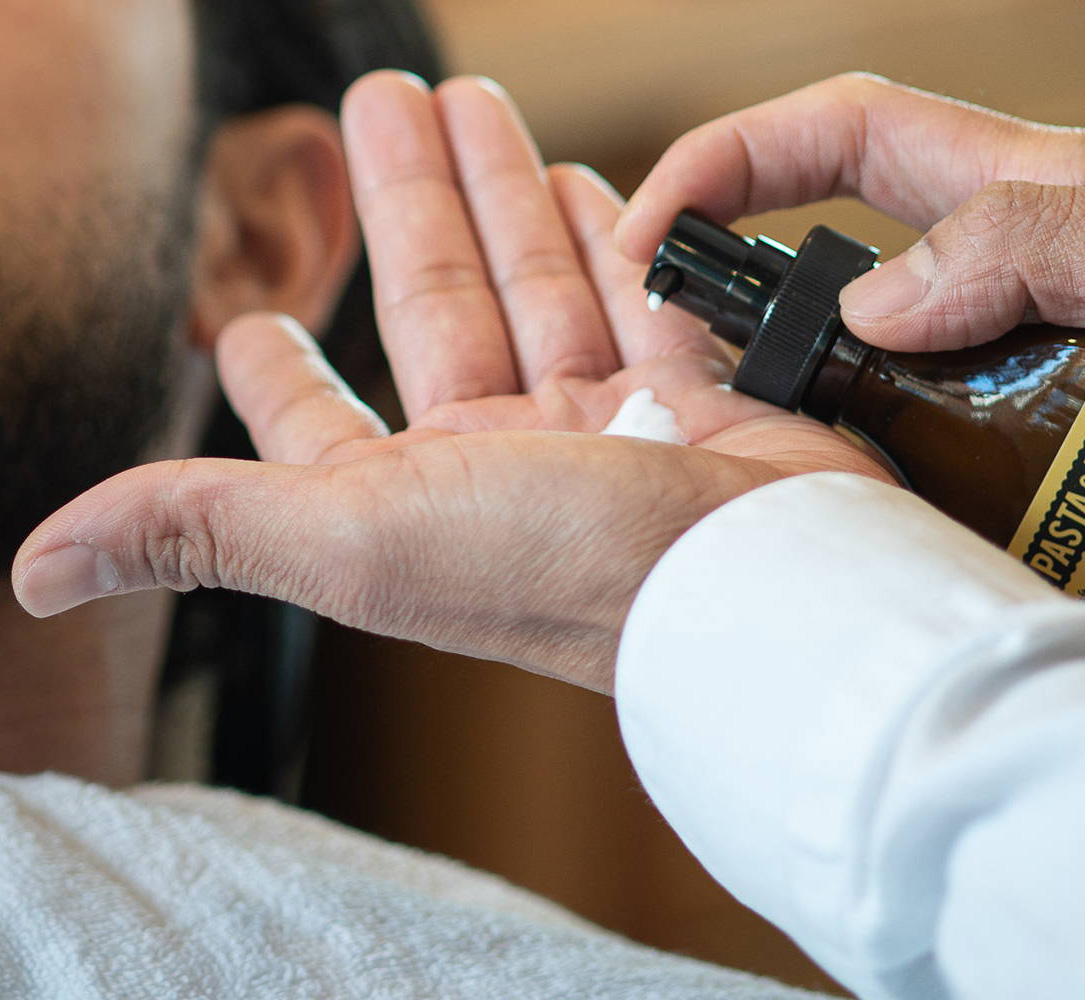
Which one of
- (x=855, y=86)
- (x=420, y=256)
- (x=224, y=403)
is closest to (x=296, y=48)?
(x=224, y=403)

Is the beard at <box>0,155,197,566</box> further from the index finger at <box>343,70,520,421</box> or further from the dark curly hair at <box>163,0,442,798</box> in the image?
the index finger at <box>343,70,520,421</box>

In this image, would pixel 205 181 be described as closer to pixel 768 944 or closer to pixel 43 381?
pixel 43 381

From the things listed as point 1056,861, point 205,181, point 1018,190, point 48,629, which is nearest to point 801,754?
point 1056,861

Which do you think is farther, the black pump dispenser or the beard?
the beard

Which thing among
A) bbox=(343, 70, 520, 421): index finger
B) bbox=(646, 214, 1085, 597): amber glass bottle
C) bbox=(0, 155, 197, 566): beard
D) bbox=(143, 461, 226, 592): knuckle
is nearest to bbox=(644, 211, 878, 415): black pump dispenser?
bbox=(646, 214, 1085, 597): amber glass bottle

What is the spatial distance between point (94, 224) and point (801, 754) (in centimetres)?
62

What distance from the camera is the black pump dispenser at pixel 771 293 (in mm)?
438

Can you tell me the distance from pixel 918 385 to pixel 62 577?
33cm

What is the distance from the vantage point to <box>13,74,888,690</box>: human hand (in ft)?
1.12

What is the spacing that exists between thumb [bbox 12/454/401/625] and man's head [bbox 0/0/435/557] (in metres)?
0.36

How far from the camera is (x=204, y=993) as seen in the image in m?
0.43

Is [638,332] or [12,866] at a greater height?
[638,332]

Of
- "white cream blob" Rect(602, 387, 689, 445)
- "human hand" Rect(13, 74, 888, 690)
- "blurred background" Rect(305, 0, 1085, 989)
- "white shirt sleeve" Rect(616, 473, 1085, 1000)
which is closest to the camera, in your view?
"white shirt sleeve" Rect(616, 473, 1085, 1000)

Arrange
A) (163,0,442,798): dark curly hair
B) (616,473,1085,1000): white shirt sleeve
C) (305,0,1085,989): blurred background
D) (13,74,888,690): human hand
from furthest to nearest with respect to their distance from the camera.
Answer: (305,0,1085,989): blurred background
(163,0,442,798): dark curly hair
(13,74,888,690): human hand
(616,473,1085,1000): white shirt sleeve
